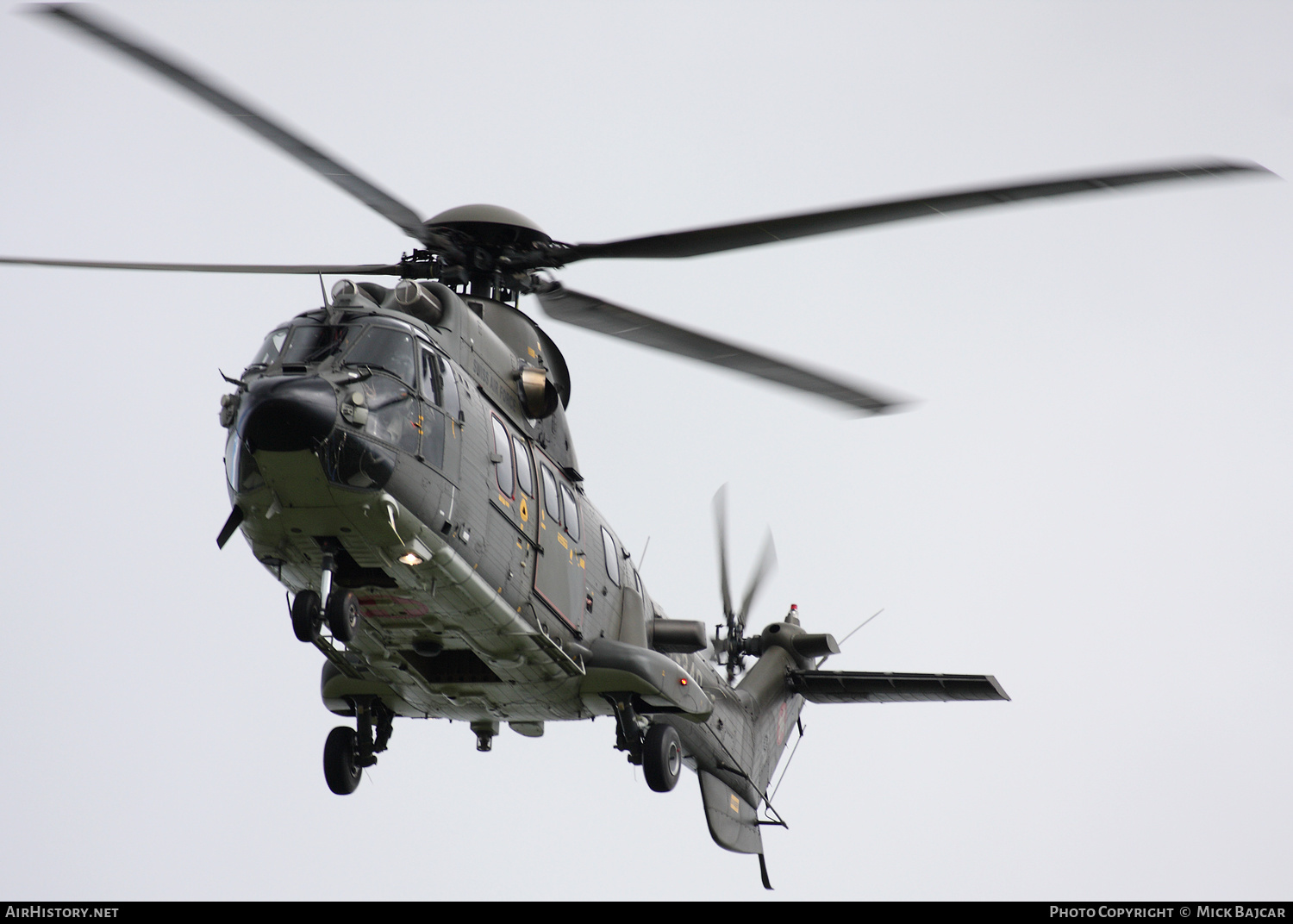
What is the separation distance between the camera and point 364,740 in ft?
48.9

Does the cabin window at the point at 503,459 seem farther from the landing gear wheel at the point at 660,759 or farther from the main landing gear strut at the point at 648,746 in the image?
the landing gear wheel at the point at 660,759

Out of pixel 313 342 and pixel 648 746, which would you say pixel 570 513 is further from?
pixel 313 342

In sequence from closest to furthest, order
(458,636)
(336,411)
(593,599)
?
(336,411) → (458,636) → (593,599)

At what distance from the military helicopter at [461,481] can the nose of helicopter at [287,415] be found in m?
0.02

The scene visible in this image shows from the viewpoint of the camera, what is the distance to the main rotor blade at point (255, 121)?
10672mm

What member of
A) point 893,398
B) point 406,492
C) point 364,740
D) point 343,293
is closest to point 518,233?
point 343,293

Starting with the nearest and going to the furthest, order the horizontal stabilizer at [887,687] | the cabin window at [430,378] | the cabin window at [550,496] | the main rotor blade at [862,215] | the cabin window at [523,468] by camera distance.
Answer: the main rotor blade at [862,215], the cabin window at [430,378], the cabin window at [523,468], the cabin window at [550,496], the horizontal stabilizer at [887,687]

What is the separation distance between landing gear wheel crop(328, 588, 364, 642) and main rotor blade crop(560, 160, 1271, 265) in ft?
14.5

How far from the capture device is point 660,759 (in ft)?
47.8

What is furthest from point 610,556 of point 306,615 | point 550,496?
point 306,615

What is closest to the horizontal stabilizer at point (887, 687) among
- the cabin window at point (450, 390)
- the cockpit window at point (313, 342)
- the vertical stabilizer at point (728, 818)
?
the vertical stabilizer at point (728, 818)

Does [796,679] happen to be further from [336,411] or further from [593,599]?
[336,411]

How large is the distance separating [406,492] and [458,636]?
212 centimetres

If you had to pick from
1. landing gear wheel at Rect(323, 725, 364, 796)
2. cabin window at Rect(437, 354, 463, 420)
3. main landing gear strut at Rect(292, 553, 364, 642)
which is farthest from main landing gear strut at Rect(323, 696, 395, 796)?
cabin window at Rect(437, 354, 463, 420)
